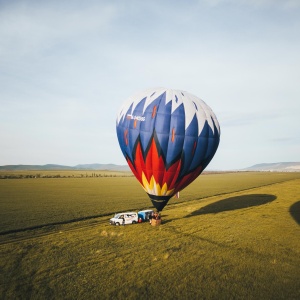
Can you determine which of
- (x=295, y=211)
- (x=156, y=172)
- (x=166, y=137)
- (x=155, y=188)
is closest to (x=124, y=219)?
(x=155, y=188)

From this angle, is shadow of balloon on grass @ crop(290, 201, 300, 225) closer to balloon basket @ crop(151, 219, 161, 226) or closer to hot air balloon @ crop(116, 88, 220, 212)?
hot air balloon @ crop(116, 88, 220, 212)

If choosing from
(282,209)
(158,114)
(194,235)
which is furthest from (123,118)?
(282,209)

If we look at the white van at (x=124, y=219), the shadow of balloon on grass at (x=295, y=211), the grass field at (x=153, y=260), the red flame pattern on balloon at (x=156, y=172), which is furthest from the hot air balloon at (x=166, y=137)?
the shadow of balloon on grass at (x=295, y=211)

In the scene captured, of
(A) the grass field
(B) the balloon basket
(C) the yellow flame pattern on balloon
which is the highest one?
(C) the yellow flame pattern on balloon

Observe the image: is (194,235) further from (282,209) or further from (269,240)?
(282,209)

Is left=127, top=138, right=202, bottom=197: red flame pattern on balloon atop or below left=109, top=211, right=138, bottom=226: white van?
atop

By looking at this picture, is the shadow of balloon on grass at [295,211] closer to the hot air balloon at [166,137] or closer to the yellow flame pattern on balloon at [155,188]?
the hot air balloon at [166,137]

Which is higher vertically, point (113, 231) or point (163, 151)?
point (163, 151)

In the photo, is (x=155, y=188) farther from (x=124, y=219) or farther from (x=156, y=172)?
(x=124, y=219)

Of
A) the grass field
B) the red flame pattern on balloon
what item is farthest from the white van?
the red flame pattern on balloon
